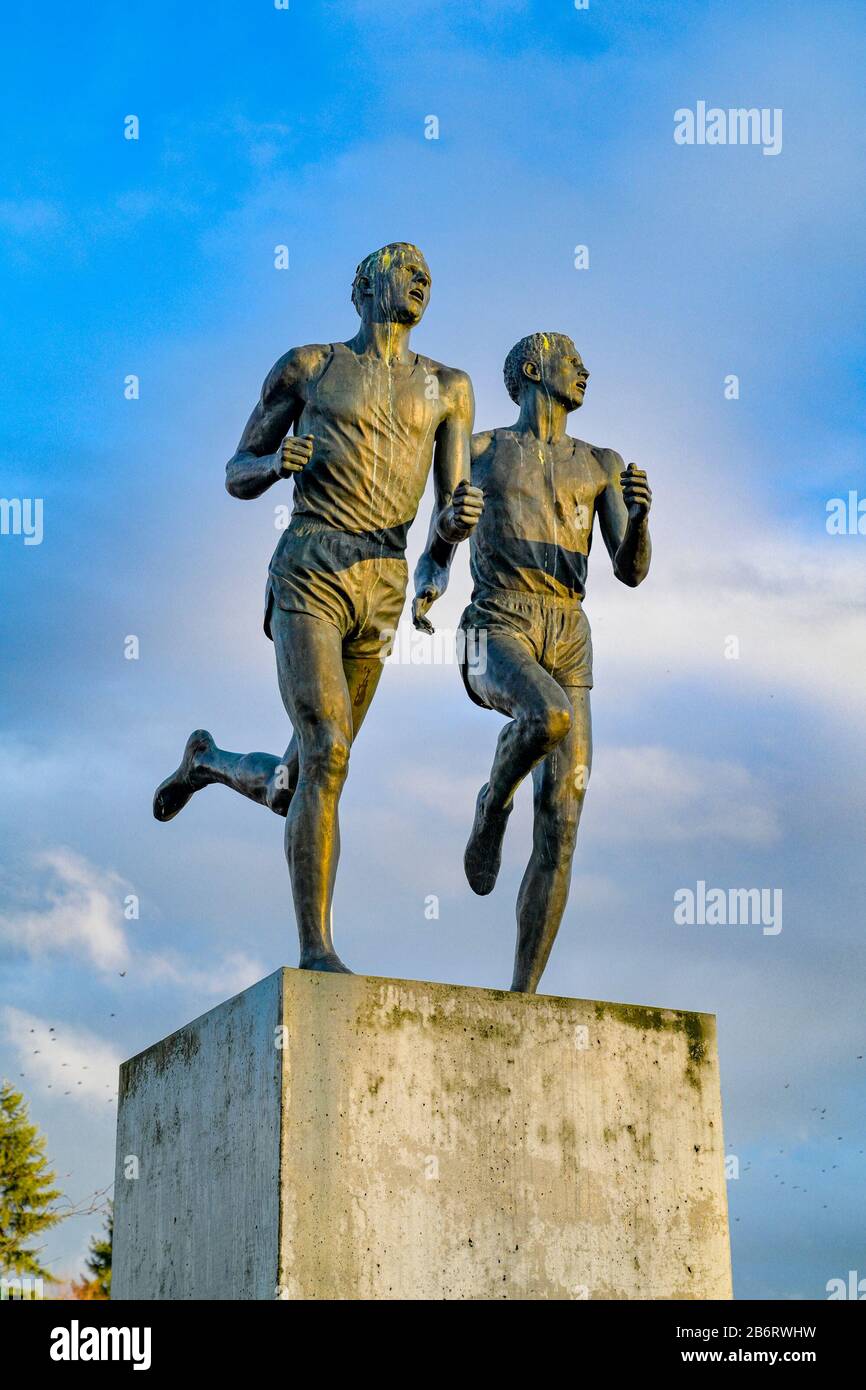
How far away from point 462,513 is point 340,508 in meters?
0.67

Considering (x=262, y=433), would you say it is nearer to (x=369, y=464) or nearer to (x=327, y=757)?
(x=369, y=464)

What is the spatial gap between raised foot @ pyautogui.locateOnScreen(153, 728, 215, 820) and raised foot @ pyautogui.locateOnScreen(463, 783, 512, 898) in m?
1.47

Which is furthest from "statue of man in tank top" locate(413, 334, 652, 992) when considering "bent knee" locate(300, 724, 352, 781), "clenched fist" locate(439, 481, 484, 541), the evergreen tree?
the evergreen tree

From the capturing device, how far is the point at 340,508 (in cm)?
880

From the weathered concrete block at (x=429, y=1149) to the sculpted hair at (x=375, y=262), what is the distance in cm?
348

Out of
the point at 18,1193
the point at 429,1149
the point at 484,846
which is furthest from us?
the point at 18,1193

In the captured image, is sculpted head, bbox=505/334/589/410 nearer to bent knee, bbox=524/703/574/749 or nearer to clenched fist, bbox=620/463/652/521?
clenched fist, bbox=620/463/652/521

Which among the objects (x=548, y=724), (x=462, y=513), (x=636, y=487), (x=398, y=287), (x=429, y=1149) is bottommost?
(x=429, y=1149)

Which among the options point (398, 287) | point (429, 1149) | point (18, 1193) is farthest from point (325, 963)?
point (18, 1193)

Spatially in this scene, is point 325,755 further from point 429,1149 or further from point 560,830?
point 429,1149

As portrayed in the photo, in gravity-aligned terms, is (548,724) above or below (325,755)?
above

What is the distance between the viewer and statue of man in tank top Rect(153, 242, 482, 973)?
329 inches

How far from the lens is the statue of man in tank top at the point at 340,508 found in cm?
836
